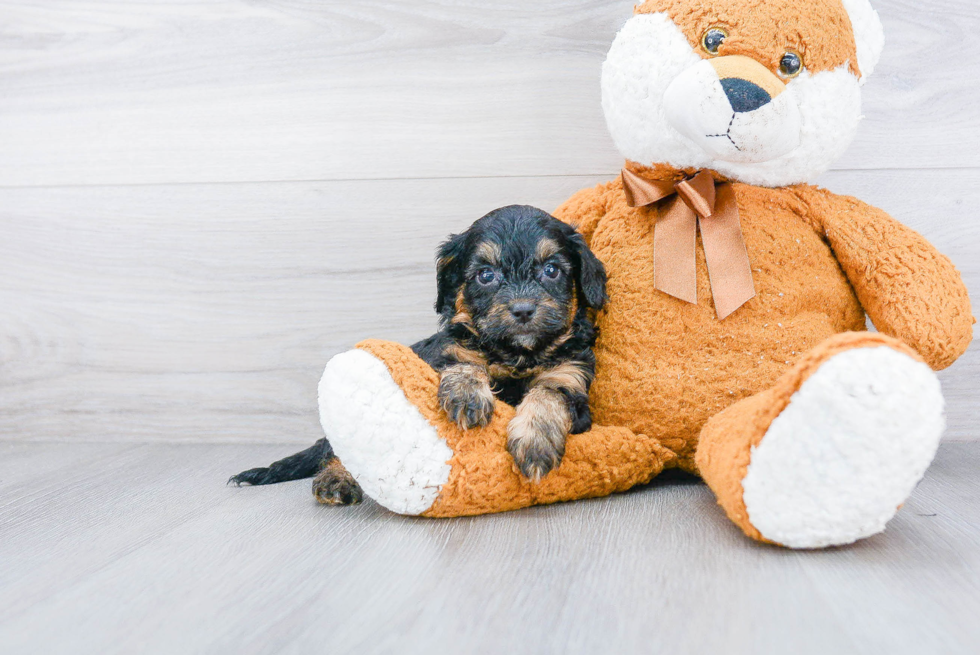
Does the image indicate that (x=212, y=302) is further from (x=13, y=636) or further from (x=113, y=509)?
(x=13, y=636)

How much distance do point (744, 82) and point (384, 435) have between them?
88 centimetres

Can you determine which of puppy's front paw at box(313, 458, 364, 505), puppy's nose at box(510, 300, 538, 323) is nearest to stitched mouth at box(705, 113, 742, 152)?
puppy's nose at box(510, 300, 538, 323)

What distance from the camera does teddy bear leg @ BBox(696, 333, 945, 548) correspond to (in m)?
1.02

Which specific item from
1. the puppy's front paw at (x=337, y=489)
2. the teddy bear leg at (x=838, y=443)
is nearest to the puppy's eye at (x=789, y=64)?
the teddy bear leg at (x=838, y=443)

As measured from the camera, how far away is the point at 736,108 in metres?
1.31

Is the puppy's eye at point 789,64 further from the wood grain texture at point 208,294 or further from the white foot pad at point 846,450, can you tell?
the wood grain texture at point 208,294

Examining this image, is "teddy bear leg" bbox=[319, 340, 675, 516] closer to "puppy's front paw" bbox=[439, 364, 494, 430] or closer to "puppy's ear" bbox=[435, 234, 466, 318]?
"puppy's front paw" bbox=[439, 364, 494, 430]

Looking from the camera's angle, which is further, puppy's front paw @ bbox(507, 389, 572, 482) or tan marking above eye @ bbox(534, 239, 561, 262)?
tan marking above eye @ bbox(534, 239, 561, 262)

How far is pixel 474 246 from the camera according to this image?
1.59 meters

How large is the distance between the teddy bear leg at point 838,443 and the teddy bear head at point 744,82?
472 millimetres

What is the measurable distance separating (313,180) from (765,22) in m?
1.31

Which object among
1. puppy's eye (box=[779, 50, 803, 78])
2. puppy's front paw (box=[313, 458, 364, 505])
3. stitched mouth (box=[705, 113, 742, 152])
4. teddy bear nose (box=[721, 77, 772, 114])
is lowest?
puppy's front paw (box=[313, 458, 364, 505])

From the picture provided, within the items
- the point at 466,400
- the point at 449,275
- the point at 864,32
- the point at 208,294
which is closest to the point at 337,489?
the point at 466,400

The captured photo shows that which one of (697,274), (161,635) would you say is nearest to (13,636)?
(161,635)
